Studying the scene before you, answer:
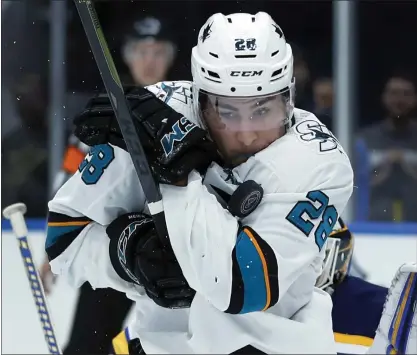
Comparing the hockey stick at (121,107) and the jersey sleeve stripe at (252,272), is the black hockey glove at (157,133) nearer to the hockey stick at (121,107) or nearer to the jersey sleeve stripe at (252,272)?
the hockey stick at (121,107)

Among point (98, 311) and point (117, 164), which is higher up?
point (117, 164)

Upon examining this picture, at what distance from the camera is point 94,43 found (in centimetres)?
127

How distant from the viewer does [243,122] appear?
1.38 meters

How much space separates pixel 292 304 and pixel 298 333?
5 centimetres

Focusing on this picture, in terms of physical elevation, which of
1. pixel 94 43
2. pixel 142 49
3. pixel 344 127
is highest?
pixel 94 43

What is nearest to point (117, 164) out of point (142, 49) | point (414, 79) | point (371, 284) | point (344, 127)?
point (142, 49)

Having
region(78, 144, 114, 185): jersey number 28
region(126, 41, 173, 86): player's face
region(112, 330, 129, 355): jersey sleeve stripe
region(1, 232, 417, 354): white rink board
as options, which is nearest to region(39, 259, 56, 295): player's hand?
region(1, 232, 417, 354): white rink board

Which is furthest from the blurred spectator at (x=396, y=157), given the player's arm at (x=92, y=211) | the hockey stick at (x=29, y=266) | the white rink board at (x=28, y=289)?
the hockey stick at (x=29, y=266)

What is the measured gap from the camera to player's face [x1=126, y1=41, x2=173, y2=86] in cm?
147

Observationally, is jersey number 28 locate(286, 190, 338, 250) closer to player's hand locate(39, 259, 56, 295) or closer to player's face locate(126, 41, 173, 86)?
player's face locate(126, 41, 173, 86)

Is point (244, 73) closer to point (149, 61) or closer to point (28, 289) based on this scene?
point (149, 61)

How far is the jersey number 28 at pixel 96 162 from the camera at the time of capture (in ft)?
4.67

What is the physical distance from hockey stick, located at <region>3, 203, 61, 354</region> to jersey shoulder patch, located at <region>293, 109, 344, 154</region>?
23.9 inches

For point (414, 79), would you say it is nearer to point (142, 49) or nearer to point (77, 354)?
point (142, 49)
